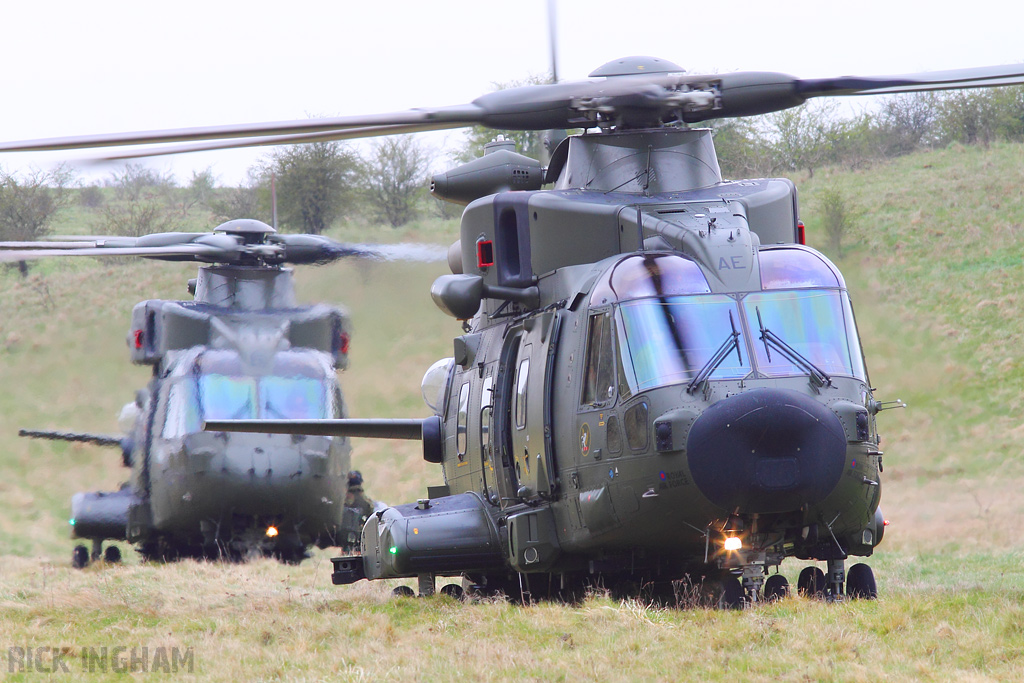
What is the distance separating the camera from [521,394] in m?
10.0

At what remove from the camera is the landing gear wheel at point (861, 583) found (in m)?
9.05

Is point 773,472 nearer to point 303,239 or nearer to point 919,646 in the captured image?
point 919,646

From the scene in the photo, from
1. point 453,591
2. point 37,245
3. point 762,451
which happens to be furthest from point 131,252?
point 762,451

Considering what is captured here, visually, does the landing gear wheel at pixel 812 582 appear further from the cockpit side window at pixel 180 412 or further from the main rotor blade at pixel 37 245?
the cockpit side window at pixel 180 412

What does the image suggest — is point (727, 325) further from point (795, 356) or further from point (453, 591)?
point (453, 591)

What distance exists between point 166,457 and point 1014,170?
90.8 ft

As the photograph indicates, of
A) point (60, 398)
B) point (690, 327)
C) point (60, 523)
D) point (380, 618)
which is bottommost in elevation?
point (60, 523)

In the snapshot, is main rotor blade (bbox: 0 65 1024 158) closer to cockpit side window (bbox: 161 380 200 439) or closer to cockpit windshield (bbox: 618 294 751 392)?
cockpit windshield (bbox: 618 294 751 392)

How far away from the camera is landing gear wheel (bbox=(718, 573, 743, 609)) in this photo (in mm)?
8511

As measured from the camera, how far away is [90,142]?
6.91 meters

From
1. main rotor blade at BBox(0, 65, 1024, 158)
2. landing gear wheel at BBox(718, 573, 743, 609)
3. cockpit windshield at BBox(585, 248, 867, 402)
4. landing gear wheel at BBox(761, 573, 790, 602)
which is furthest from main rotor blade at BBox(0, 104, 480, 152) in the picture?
landing gear wheel at BBox(761, 573, 790, 602)

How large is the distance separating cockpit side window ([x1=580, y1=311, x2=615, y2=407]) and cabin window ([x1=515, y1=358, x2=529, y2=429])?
1.07 m

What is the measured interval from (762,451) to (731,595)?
134 centimetres

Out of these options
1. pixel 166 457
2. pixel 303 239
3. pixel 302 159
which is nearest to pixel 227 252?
pixel 303 239
